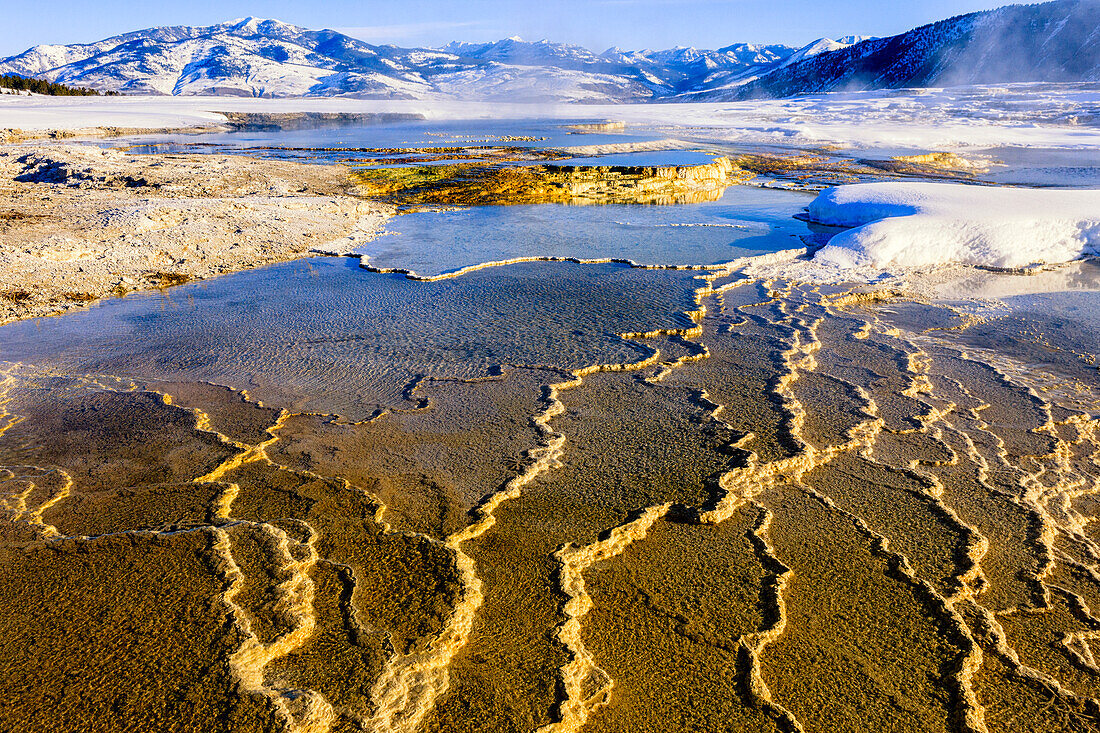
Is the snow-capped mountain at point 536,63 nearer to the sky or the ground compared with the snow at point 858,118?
nearer to the sky

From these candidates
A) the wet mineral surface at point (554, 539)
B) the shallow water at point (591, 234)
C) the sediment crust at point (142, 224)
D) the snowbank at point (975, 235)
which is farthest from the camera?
the shallow water at point (591, 234)

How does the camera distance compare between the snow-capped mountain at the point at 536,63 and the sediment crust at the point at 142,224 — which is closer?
the sediment crust at the point at 142,224

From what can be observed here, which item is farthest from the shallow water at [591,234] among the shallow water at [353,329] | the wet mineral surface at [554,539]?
the wet mineral surface at [554,539]

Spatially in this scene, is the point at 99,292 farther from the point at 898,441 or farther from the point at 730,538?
the point at 898,441

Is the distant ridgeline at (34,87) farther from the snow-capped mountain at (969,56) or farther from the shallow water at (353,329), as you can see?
the snow-capped mountain at (969,56)

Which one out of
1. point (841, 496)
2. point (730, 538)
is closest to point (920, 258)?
point (841, 496)

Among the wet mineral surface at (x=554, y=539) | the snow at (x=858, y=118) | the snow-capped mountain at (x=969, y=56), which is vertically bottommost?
the wet mineral surface at (x=554, y=539)
